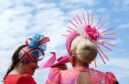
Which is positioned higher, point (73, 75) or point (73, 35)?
point (73, 35)

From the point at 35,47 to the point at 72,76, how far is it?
43.8 inches

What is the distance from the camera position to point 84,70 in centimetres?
547

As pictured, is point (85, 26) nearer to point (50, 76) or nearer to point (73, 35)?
point (73, 35)

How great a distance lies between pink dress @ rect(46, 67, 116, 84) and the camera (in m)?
5.39

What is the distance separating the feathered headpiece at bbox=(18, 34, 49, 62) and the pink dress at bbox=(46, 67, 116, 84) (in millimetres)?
857

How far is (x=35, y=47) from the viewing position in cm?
636

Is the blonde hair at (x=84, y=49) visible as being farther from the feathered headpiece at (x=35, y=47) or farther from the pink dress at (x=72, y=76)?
the feathered headpiece at (x=35, y=47)

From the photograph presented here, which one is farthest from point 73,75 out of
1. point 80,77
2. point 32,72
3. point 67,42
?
point 32,72

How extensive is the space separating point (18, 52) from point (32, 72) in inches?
15.1

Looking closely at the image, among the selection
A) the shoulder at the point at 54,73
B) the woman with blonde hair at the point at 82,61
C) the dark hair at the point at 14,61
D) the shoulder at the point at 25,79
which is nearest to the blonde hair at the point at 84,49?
the woman with blonde hair at the point at 82,61

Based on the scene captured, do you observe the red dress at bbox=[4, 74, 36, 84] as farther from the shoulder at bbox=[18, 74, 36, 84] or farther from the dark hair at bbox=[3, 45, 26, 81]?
the dark hair at bbox=[3, 45, 26, 81]

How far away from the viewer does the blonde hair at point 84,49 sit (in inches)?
213

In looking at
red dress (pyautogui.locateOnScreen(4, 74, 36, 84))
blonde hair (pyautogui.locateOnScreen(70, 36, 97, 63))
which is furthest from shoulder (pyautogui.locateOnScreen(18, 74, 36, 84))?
blonde hair (pyautogui.locateOnScreen(70, 36, 97, 63))

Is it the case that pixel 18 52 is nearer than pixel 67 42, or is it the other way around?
pixel 67 42
